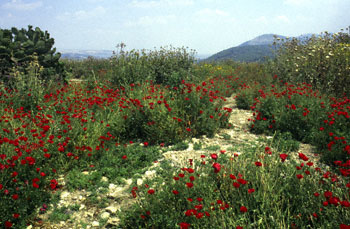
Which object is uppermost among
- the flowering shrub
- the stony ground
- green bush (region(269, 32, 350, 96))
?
green bush (region(269, 32, 350, 96))

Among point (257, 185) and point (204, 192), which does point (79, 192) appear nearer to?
point (204, 192)

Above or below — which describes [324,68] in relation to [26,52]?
below

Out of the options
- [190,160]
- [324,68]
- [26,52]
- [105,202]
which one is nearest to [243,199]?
[190,160]

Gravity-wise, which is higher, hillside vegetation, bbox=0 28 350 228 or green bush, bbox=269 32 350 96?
green bush, bbox=269 32 350 96

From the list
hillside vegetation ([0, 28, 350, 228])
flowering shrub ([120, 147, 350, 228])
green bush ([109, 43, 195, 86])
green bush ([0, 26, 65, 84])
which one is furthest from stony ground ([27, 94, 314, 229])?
green bush ([0, 26, 65, 84])

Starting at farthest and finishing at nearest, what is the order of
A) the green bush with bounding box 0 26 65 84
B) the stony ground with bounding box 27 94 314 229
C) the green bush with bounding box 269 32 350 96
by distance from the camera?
the green bush with bounding box 0 26 65 84 → the green bush with bounding box 269 32 350 96 → the stony ground with bounding box 27 94 314 229

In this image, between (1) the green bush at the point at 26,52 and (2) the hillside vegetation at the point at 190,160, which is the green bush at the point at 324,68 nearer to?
(2) the hillside vegetation at the point at 190,160

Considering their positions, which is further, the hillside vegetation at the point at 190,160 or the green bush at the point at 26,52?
the green bush at the point at 26,52

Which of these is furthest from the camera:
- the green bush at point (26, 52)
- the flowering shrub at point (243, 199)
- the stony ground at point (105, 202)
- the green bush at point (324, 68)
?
the green bush at point (26, 52)

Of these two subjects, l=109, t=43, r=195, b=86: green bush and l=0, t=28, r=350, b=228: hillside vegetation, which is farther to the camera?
l=109, t=43, r=195, b=86: green bush

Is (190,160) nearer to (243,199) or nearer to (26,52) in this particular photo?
(243,199)

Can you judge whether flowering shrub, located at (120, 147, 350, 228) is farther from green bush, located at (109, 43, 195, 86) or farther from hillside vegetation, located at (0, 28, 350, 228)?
green bush, located at (109, 43, 195, 86)

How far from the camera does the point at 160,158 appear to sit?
4.39 m

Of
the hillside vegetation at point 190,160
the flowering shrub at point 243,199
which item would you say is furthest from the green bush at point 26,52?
the flowering shrub at point 243,199
